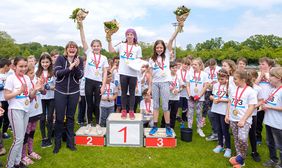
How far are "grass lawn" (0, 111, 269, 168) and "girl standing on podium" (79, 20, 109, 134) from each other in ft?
2.60

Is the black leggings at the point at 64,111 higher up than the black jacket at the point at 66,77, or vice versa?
the black jacket at the point at 66,77

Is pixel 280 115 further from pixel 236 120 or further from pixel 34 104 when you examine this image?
pixel 34 104

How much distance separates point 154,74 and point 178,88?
4.56 ft

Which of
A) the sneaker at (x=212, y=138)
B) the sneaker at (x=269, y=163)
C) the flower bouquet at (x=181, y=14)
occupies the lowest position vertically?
the sneaker at (x=269, y=163)

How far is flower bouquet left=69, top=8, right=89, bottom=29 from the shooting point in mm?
5139

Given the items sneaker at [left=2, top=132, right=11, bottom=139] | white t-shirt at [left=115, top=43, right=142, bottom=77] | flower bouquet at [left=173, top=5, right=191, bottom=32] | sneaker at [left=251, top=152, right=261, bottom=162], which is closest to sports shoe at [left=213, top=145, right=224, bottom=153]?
sneaker at [left=251, top=152, right=261, bottom=162]

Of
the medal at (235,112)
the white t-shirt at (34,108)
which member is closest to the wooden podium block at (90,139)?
the white t-shirt at (34,108)

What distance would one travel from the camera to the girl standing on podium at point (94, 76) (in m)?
5.44

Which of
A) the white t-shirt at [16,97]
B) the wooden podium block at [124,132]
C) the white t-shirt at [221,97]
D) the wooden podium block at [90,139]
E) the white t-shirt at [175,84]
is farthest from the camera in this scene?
the white t-shirt at [175,84]

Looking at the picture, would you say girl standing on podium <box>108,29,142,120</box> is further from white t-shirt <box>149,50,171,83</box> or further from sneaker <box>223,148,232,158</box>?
sneaker <box>223,148,232,158</box>

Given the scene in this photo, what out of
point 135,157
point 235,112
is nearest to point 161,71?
point 235,112

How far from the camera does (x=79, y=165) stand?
4.46 metres

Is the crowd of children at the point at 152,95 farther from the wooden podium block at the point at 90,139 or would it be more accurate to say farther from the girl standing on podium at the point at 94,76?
the wooden podium block at the point at 90,139

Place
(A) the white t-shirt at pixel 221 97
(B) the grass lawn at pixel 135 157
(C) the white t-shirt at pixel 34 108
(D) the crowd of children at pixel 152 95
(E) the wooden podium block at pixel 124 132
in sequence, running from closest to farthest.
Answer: (D) the crowd of children at pixel 152 95
(C) the white t-shirt at pixel 34 108
(B) the grass lawn at pixel 135 157
(A) the white t-shirt at pixel 221 97
(E) the wooden podium block at pixel 124 132
